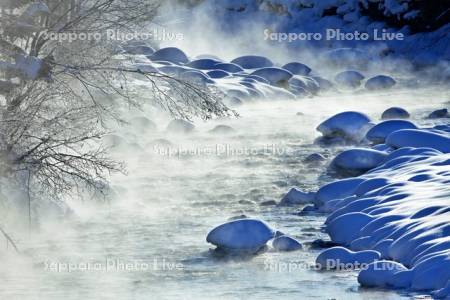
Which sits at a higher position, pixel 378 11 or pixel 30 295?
pixel 378 11

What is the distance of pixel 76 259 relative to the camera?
1531cm

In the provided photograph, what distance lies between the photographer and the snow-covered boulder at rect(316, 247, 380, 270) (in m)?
14.2

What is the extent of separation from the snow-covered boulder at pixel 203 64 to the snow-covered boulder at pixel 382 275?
988 inches

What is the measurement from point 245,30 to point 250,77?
1470 cm

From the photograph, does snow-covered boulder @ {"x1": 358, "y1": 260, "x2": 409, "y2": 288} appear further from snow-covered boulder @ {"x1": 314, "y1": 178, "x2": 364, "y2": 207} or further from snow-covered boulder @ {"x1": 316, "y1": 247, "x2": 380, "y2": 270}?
snow-covered boulder @ {"x1": 314, "y1": 178, "x2": 364, "y2": 207}

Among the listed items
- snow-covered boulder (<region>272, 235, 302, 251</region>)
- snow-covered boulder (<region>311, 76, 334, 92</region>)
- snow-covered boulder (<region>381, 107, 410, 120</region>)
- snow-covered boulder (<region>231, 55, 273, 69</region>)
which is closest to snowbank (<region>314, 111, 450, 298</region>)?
snow-covered boulder (<region>272, 235, 302, 251</region>)

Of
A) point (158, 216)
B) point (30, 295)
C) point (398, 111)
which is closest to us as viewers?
point (30, 295)

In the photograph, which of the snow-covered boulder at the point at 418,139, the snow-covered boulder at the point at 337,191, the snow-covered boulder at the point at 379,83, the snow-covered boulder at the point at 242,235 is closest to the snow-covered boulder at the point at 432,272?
the snow-covered boulder at the point at 242,235

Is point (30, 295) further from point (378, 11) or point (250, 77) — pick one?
point (378, 11)

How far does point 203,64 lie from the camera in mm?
38500

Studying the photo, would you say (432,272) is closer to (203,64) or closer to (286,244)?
(286,244)

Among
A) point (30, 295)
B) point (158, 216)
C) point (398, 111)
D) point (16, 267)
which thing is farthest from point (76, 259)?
point (398, 111)

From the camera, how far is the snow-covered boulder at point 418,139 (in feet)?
68.9

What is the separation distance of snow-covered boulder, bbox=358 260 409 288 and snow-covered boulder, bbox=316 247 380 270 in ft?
2.84
